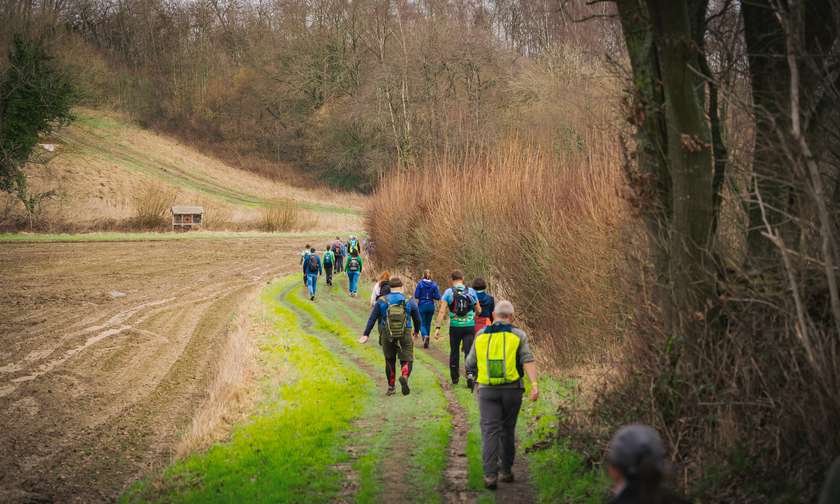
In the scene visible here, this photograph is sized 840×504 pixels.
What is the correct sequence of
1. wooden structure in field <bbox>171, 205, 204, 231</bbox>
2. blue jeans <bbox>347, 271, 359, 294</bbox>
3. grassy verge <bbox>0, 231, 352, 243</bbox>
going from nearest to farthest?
blue jeans <bbox>347, 271, 359, 294</bbox> < grassy verge <bbox>0, 231, 352, 243</bbox> < wooden structure in field <bbox>171, 205, 204, 231</bbox>

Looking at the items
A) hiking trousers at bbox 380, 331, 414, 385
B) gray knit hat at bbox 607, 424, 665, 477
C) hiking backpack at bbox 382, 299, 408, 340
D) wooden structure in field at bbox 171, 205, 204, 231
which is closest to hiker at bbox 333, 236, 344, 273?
hiking trousers at bbox 380, 331, 414, 385

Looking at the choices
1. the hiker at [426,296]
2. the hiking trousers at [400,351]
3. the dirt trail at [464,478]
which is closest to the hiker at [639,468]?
the dirt trail at [464,478]

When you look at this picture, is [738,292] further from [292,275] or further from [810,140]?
[292,275]

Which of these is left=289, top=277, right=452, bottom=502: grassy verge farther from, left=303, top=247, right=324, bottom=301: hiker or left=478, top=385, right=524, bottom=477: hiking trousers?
left=303, top=247, right=324, bottom=301: hiker

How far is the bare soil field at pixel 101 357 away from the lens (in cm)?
1355

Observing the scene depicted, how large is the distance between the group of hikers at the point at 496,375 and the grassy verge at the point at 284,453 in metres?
1.23

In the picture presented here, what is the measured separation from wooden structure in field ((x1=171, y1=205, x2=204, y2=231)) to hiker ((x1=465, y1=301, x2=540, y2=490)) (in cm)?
5335

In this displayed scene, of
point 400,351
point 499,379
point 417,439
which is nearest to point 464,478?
point 499,379

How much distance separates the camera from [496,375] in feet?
29.5

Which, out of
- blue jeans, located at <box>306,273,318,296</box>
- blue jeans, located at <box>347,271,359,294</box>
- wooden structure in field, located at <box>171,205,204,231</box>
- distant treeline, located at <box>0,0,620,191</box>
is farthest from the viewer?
wooden structure in field, located at <box>171,205,204,231</box>

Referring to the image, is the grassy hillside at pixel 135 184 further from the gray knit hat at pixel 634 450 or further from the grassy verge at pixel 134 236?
the gray knit hat at pixel 634 450

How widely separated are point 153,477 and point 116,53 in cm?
9190

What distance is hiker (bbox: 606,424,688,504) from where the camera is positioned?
4012 millimetres

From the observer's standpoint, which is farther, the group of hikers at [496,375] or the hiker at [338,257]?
the hiker at [338,257]
